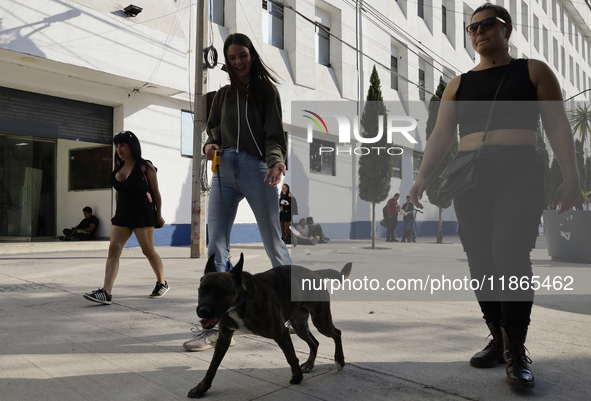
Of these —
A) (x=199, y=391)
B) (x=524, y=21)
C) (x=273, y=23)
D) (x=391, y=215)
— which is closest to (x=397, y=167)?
(x=391, y=215)

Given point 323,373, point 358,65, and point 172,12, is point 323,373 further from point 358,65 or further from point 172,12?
point 358,65

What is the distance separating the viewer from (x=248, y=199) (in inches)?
122

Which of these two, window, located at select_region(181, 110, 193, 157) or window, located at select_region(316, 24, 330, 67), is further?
window, located at select_region(316, 24, 330, 67)

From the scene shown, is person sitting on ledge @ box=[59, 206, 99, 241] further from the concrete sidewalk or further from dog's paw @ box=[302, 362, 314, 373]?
dog's paw @ box=[302, 362, 314, 373]

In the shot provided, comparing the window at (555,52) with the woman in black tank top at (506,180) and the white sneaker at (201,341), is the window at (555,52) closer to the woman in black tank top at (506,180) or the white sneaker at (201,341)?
the woman in black tank top at (506,180)

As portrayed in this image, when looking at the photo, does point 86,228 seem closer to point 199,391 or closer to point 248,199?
point 248,199

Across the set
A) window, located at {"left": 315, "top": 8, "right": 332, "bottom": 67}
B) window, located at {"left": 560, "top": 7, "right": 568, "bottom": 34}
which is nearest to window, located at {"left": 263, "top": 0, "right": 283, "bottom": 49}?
window, located at {"left": 315, "top": 8, "right": 332, "bottom": 67}

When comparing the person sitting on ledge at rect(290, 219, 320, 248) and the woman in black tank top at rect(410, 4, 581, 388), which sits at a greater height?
the woman in black tank top at rect(410, 4, 581, 388)

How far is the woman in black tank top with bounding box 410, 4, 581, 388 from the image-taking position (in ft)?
7.84

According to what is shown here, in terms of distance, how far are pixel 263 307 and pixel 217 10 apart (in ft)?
44.7

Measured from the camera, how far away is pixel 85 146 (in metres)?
12.9

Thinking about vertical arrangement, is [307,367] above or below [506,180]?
below

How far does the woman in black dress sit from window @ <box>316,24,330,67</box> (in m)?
14.2

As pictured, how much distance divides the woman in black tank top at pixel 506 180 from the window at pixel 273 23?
542 inches
